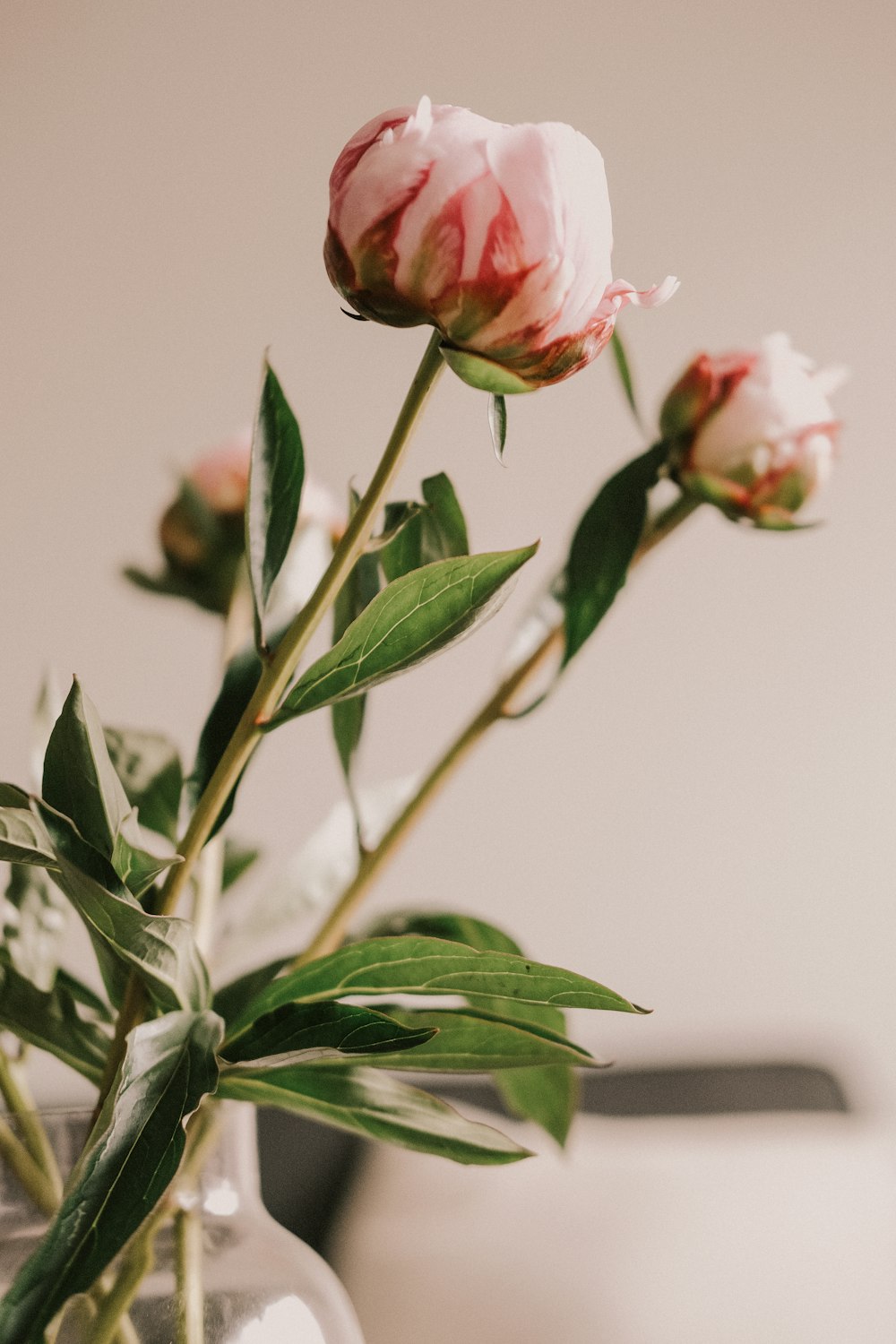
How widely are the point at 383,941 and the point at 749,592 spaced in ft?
3.87

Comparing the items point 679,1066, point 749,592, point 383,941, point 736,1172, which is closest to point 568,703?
point 749,592

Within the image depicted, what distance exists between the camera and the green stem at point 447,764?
0.42 meters

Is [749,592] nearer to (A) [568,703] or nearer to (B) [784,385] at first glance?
(A) [568,703]

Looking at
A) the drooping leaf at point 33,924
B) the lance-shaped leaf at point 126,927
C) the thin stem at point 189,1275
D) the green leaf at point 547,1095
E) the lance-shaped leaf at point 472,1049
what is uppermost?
the lance-shaped leaf at point 126,927

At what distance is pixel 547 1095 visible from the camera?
46 centimetres

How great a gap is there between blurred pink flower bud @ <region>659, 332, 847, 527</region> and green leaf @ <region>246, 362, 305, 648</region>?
0.60 feet

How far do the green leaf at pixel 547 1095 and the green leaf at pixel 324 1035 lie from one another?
0.17 meters

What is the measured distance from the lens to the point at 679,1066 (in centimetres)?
131

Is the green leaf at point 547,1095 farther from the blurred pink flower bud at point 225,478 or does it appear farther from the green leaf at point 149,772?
the blurred pink flower bud at point 225,478

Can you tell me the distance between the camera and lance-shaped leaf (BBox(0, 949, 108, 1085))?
34 centimetres

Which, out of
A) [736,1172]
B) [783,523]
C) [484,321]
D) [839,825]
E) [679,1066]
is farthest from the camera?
[839,825]

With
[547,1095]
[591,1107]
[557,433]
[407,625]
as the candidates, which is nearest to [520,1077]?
[547,1095]

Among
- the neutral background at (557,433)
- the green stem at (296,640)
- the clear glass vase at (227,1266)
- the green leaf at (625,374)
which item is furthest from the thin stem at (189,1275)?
the neutral background at (557,433)

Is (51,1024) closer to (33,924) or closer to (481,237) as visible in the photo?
(33,924)
